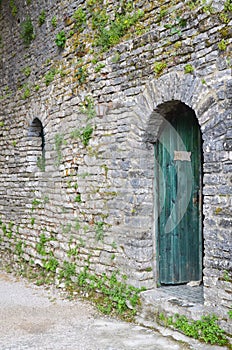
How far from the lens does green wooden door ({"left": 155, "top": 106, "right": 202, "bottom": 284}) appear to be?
5.43 metres

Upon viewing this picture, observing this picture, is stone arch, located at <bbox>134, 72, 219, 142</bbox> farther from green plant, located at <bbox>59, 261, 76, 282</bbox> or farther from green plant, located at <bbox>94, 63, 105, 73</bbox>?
green plant, located at <bbox>59, 261, 76, 282</bbox>

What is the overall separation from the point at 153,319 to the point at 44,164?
3573 millimetres

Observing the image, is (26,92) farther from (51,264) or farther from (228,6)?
(228,6)

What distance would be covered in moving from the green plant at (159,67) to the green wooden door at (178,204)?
0.58 m

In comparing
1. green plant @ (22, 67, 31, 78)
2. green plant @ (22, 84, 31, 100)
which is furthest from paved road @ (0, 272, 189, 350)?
green plant @ (22, 67, 31, 78)

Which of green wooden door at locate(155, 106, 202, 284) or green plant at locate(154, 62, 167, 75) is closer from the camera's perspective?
green plant at locate(154, 62, 167, 75)

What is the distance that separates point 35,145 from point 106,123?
8.39 feet

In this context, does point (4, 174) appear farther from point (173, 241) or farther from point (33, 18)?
point (173, 241)

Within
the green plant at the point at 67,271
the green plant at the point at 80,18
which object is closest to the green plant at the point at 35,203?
the green plant at the point at 67,271

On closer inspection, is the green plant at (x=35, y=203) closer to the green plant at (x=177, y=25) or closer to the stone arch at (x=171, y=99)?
the stone arch at (x=171, y=99)

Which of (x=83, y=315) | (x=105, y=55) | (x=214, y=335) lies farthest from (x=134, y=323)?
(x=105, y=55)

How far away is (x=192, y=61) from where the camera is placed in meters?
4.67

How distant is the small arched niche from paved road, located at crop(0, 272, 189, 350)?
2342mm

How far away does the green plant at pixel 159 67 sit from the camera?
16.4 ft
